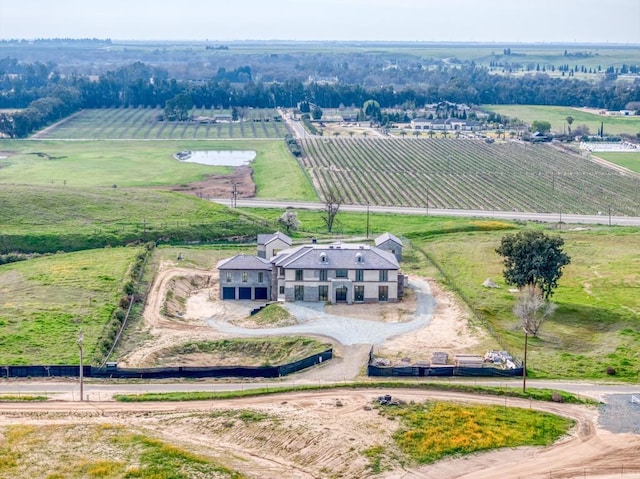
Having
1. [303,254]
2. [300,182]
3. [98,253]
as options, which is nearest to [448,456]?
[303,254]

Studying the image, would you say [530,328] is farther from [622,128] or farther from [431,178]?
[622,128]

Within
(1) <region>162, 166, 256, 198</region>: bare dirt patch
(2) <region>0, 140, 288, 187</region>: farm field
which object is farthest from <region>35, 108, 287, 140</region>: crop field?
(1) <region>162, 166, 256, 198</region>: bare dirt patch

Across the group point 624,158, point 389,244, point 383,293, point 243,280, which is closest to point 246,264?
point 243,280

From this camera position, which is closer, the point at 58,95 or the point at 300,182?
the point at 300,182

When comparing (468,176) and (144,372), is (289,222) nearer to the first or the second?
(144,372)

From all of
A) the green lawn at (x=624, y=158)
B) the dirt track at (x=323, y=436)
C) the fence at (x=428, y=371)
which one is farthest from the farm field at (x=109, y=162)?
the fence at (x=428, y=371)

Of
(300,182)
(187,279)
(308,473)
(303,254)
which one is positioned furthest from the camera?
(300,182)

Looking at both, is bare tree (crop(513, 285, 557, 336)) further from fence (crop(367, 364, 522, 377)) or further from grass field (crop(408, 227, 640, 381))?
fence (crop(367, 364, 522, 377))
